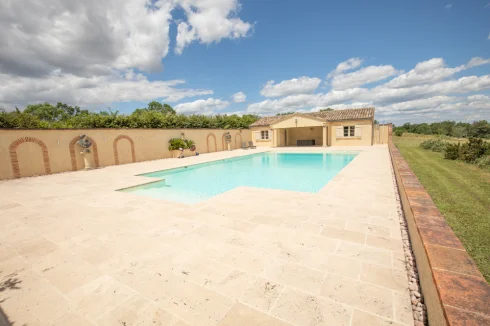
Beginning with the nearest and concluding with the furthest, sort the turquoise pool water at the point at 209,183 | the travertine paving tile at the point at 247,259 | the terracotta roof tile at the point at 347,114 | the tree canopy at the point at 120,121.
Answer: the travertine paving tile at the point at 247,259, the turquoise pool water at the point at 209,183, the tree canopy at the point at 120,121, the terracotta roof tile at the point at 347,114

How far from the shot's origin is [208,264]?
2.57 m

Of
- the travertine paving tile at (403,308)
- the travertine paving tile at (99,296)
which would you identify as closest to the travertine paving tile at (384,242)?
the travertine paving tile at (403,308)

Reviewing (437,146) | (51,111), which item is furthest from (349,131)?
(51,111)

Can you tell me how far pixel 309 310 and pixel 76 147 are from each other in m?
13.3

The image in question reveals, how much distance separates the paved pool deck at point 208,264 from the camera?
1.86 metres

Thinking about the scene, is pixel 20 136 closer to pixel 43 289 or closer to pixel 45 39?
pixel 45 39

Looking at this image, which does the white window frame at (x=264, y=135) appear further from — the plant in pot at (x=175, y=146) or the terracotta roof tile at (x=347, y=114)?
the plant in pot at (x=175, y=146)

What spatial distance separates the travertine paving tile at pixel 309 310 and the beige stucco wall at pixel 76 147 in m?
12.6

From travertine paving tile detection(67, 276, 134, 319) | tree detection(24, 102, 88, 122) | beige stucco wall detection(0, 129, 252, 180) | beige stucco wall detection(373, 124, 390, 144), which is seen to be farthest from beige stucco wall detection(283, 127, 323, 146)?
tree detection(24, 102, 88, 122)

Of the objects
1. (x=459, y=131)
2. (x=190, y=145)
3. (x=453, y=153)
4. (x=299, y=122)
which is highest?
(x=299, y=122)

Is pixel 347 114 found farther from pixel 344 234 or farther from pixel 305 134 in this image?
pixel 344 234

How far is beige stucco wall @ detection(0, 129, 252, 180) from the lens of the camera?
9.15m

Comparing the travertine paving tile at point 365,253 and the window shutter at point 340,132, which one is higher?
the window shutter at point 340,132

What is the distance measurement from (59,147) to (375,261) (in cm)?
1341
